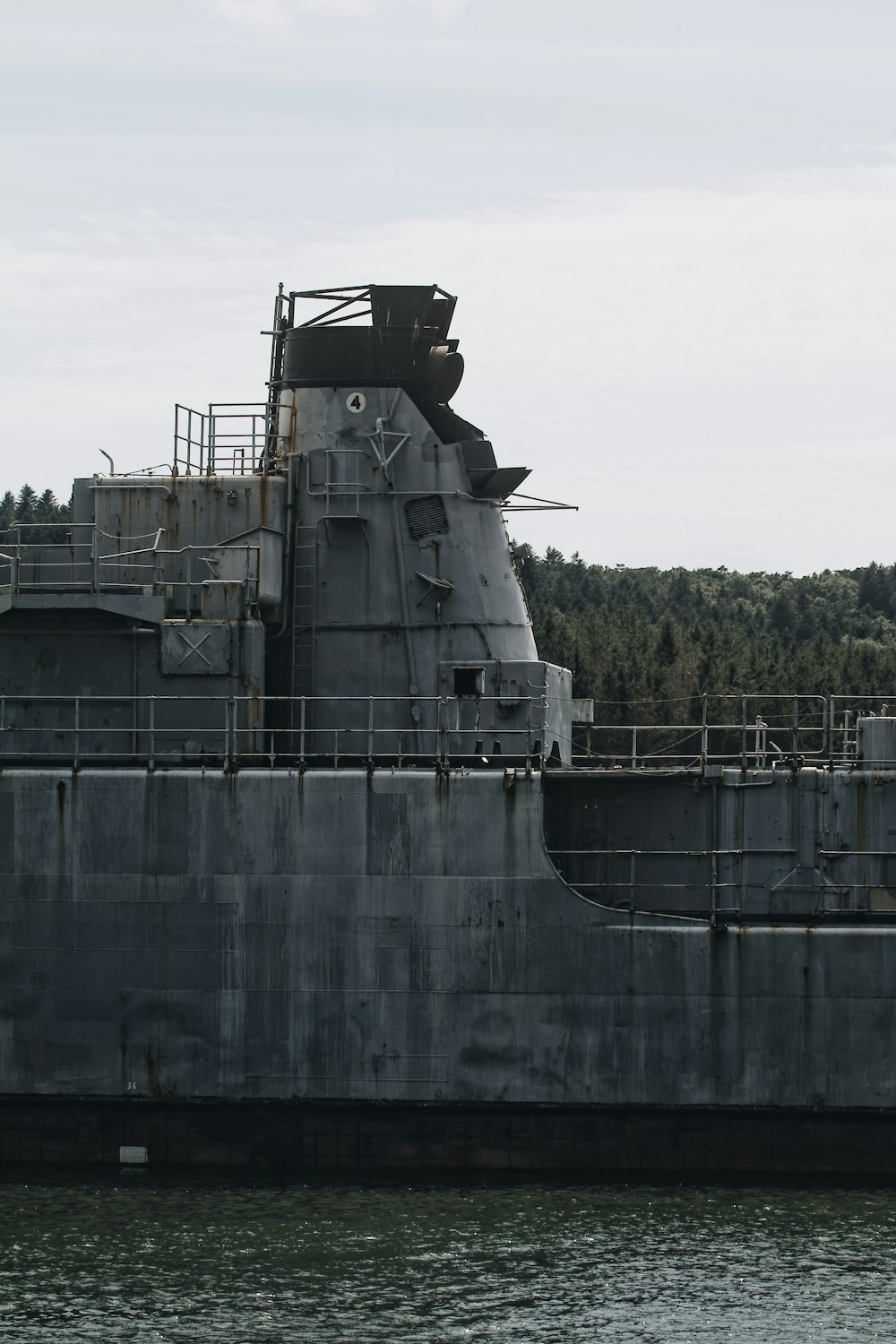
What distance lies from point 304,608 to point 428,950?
5.30 m

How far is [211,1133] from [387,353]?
10909 mm

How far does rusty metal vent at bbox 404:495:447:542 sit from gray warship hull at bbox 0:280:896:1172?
2988 millimetres

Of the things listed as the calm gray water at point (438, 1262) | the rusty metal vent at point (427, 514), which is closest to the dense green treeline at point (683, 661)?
the rusty metal vent at point (427, 514)

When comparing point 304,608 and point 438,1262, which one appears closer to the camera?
point 438,1262

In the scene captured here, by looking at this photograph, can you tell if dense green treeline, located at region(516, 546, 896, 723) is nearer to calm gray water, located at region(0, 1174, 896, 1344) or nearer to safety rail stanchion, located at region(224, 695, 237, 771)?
safety rail stanchion, located at region(224, 695, 237, 771)

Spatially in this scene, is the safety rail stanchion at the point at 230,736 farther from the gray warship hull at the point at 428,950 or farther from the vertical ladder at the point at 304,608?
the vertical ladder at the point at 304,608

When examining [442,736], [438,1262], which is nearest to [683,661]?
[442,736]

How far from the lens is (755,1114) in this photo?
70.7ft

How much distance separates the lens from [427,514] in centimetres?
2439

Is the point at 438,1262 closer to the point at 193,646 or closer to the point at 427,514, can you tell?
the point at 193,646

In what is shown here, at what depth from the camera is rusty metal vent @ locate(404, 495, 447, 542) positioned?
24.3 metres

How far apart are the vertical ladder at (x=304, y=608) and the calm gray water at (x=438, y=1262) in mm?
6854

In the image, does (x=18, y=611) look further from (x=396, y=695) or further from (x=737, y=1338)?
(x=737, y=1338)

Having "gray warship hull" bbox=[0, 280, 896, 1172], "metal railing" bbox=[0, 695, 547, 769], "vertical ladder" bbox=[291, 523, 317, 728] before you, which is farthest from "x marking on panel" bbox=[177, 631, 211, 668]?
"vertical ladder" bbox=[291, 523, 317, 728]
